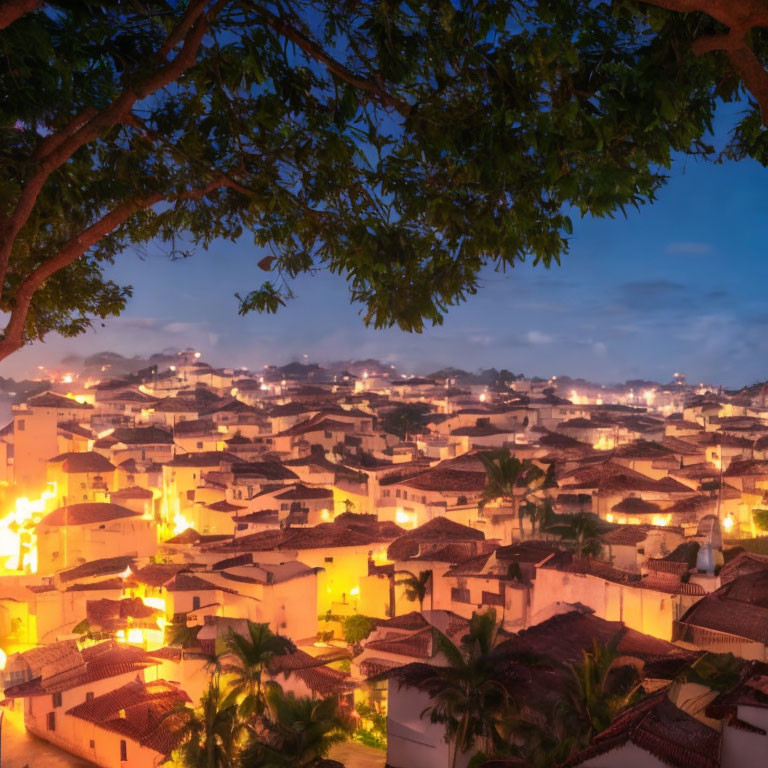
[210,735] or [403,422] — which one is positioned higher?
[403,422]

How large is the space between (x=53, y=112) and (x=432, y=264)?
3.04m

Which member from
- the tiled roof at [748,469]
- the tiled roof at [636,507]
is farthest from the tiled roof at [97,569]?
the tiled roof at [748,469]

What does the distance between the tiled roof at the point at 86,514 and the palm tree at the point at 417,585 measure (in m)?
12.8

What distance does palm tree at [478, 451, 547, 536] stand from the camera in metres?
27.0

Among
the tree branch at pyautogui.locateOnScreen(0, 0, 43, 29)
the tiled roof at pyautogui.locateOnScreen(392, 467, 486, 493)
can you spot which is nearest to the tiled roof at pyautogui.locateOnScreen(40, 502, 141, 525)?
the tiled roof at pyautogui.locateOnScreen(392, 467, 486, 493)

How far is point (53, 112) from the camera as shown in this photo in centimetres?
541

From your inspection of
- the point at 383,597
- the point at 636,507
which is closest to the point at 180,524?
the point at 383,597

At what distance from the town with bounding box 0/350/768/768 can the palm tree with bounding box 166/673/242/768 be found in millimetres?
67

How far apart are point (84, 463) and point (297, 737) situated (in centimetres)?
2638

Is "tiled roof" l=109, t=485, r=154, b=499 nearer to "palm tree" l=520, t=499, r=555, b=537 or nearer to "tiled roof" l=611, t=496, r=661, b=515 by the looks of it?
"palm tree" l=520, t=499, r=555, b=537

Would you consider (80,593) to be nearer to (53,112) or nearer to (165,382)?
(53,112)

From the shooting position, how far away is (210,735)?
14.3 metres

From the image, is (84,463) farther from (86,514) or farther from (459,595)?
(459,595)

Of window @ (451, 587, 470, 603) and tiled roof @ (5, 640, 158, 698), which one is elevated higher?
window @ (451, 587, 470, 603)
